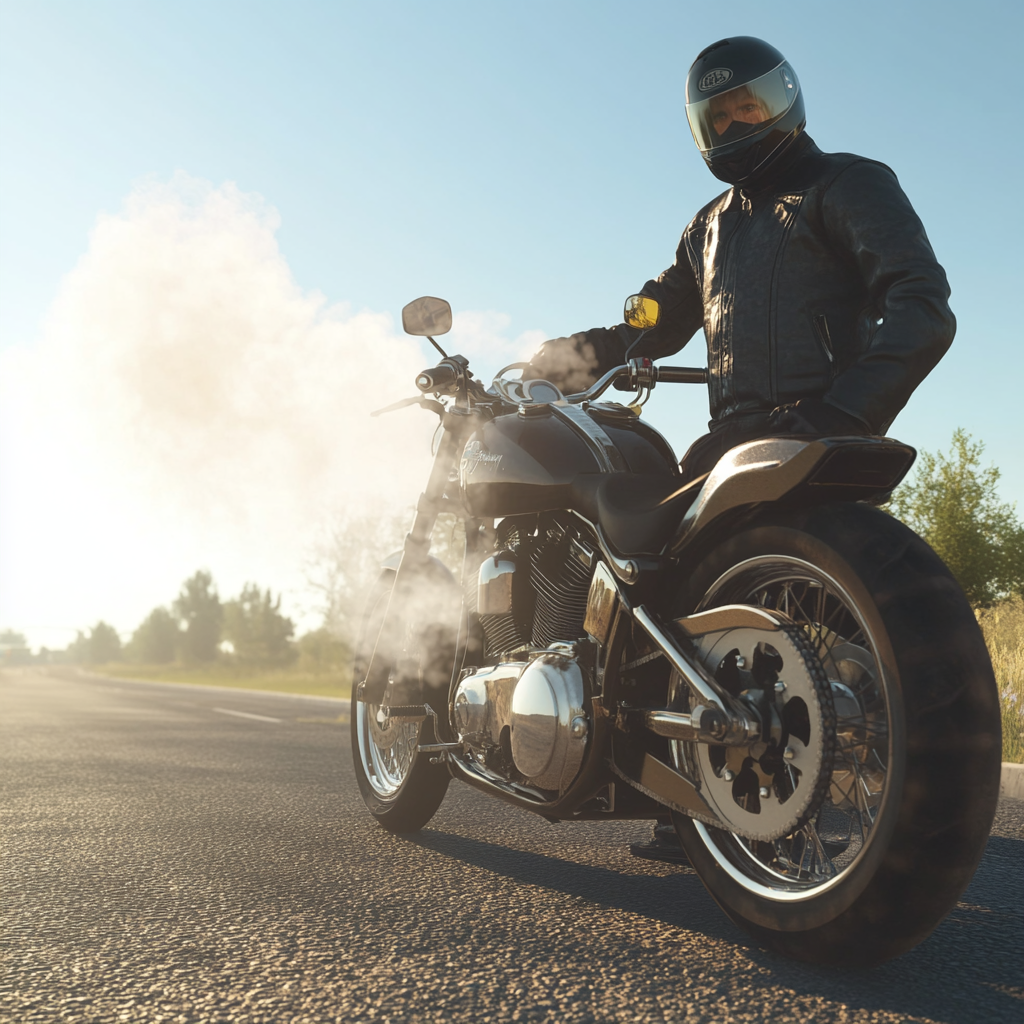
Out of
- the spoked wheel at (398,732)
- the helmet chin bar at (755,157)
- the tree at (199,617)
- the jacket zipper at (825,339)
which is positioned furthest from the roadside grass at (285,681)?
the tree at (199,617)

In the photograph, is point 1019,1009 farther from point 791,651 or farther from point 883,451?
point 883,451

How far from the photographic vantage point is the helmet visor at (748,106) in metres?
2.79

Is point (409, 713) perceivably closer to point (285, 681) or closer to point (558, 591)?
point (558, 591)

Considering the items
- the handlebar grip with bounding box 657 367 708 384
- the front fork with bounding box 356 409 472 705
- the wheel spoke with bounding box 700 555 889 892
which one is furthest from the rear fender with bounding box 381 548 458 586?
the wheel spoke with bounding box 700 555 889 892

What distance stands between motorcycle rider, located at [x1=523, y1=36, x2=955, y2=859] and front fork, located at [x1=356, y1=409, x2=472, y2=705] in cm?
119

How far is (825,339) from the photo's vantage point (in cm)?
268

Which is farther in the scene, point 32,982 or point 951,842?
point 32,982

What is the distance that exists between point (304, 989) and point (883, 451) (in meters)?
1.60

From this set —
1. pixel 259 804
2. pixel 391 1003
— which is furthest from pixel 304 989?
pixel 259 804

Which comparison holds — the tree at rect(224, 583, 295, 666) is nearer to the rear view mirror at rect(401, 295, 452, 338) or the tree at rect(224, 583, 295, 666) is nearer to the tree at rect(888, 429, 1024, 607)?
the tree at rect(888, 429, 1024, 607)

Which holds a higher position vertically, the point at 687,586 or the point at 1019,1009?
the point at 687,586

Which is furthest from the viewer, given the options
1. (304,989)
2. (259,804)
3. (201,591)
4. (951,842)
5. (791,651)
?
(201,591)

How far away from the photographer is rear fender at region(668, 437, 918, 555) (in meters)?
→ 2.05

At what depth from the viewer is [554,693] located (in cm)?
276
